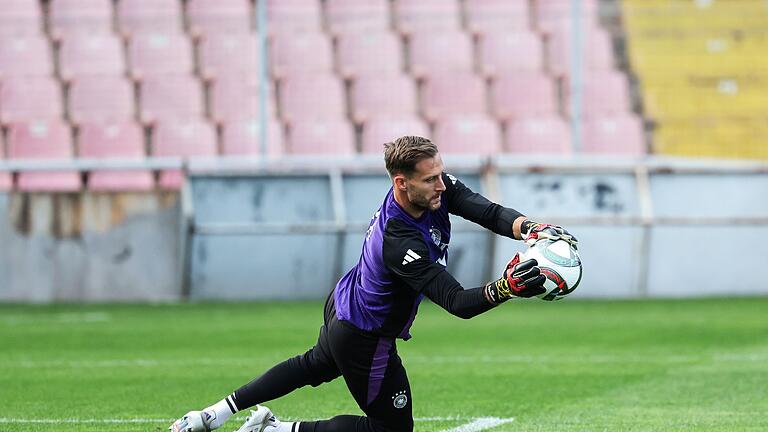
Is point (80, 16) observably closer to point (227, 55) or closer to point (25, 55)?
point (25, 55)

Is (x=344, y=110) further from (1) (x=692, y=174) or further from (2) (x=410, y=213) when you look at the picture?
(2) (x=410, y=213)

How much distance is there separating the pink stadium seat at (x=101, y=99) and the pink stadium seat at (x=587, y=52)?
6253mm

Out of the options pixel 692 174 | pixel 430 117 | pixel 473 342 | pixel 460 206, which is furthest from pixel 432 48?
pixel 460 206

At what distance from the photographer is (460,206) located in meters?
6.20

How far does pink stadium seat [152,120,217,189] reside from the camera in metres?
18.4

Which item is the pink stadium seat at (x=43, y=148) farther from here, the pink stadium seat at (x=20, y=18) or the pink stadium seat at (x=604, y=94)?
the pink stadium seat at (x=604, y=94)

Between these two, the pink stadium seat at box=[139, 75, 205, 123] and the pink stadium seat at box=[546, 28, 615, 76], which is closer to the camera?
the pink stadium seat at box=[139, 75, 205, 123]

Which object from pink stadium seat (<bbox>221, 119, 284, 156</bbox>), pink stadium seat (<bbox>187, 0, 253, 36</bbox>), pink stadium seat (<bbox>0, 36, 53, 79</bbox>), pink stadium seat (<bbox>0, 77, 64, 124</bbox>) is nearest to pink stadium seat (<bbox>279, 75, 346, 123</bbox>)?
pink stadium seat (<bbox>221, 119, 284, 156</bbox>)

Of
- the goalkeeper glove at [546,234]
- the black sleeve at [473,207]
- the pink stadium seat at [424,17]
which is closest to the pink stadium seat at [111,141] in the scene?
the pink stadium seat at [424,17]

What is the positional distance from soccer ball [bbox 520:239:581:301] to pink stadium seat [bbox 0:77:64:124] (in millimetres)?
14344

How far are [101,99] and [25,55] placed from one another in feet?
4.38

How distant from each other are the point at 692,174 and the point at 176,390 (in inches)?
383

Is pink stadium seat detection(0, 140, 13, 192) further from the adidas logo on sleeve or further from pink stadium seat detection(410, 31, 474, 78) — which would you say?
the adidas logo on sleeve

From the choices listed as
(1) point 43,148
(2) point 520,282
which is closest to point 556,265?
(2) point 520,282
